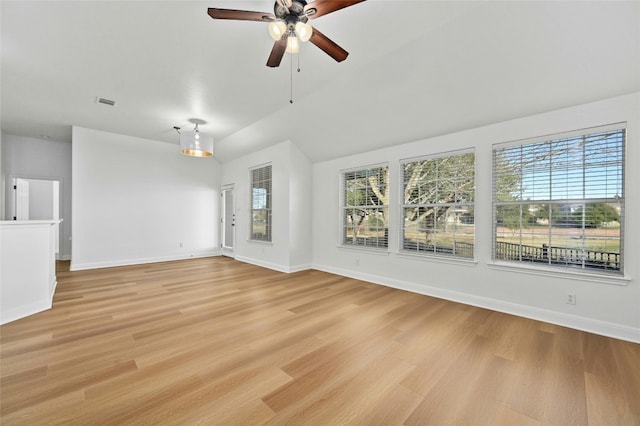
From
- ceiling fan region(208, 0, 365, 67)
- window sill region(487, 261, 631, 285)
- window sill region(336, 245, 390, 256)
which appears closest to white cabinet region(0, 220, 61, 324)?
ceiling fan region(208, 0, 365, 67)

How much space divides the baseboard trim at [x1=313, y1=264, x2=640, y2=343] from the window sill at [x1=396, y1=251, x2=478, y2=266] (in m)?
0.41

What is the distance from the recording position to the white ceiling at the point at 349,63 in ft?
7.38

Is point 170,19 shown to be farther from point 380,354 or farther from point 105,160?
point 105,160

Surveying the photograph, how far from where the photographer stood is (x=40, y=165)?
6.08 metres

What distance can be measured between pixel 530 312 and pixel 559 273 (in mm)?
554

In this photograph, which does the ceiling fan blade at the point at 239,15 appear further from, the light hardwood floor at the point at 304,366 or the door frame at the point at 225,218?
the door frame at the point at 225,218

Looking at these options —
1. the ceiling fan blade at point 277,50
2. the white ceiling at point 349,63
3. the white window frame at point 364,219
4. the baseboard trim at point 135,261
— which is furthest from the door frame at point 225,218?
the ceiling fan blade at point 277,50

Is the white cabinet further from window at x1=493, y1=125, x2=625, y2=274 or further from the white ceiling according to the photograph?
window at x1=493, y1=125, x2=625, y2=274

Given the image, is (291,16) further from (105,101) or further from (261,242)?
(261,242)

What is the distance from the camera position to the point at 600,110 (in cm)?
269

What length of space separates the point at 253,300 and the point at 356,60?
3.38 m

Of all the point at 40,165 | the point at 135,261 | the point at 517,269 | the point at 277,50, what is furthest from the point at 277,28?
the point at 40,165

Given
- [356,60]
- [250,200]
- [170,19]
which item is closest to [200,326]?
[170,19]

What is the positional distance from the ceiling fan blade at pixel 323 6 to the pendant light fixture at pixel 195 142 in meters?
3.67
